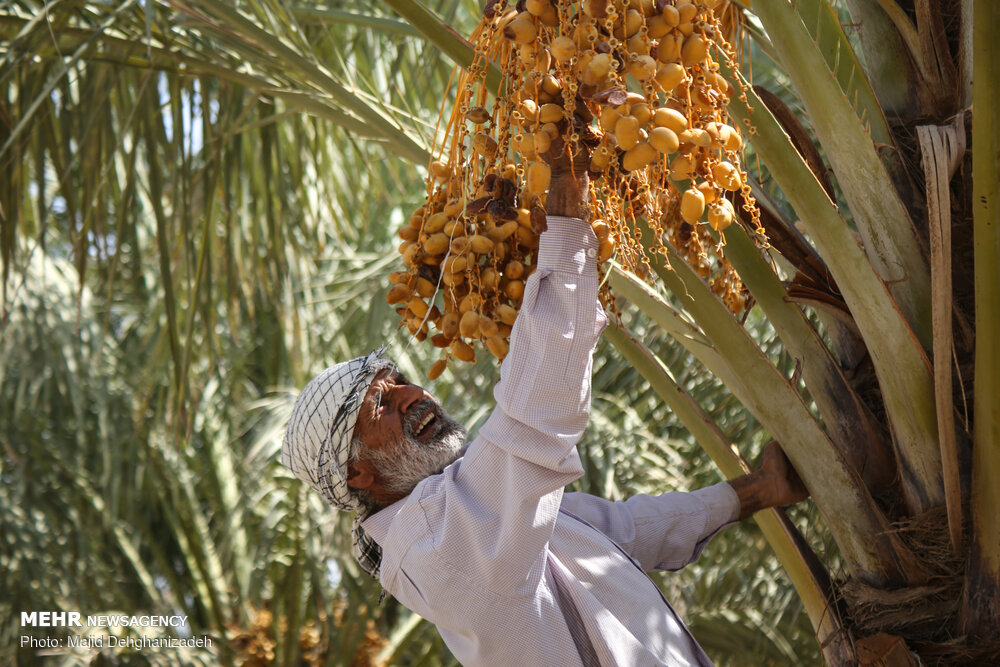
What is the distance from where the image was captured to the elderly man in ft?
3.68

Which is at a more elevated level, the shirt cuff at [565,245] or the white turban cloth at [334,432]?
the shirt cuff at [565,245]

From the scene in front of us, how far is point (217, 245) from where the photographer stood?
3072 millimetres

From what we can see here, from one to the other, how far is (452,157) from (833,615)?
813mm

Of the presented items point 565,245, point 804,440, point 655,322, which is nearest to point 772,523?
point 804,440

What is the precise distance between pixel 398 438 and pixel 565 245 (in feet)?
1.77

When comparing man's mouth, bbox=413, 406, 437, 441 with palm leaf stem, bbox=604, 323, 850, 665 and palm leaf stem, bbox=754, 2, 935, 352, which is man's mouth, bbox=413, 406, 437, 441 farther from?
palm leaf stem, bbox=754, 2, 935, 352

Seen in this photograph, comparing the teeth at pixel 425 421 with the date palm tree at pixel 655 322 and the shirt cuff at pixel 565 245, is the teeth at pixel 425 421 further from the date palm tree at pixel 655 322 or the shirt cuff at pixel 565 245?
the shirt cuff at pixel 565 245

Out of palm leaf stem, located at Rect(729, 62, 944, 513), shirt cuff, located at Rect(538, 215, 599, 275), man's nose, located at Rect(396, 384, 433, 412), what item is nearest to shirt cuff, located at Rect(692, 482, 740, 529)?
palm leaf stem, located at Rect(729, 62, 944, 513)

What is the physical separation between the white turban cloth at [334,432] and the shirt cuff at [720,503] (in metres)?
0.53

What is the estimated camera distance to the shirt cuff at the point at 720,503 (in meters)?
1.53

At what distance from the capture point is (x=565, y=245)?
3.56ft

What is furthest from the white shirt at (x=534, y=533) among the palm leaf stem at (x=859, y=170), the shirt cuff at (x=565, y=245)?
the palm leaf stem at (x=859, y=170)

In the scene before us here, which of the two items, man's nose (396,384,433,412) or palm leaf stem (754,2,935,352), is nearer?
palm leaf stem (754,2,935,352)

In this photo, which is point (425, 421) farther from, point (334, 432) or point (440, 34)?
point (440, 34)
